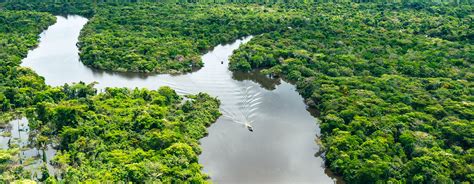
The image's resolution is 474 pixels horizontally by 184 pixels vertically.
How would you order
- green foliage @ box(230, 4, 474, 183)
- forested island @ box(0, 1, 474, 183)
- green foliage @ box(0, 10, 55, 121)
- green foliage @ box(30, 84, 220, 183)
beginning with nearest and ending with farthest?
green foliage @ box(30, 84, 220, 183)
forested island @ box(0, 1, 474, 183)
green foliage @ box(230, 4, 474, 183)
green foliage @ box(0, 10, 55, 121)

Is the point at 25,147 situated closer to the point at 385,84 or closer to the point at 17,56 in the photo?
the point at 17,56

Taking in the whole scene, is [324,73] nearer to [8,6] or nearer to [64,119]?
[64,119]

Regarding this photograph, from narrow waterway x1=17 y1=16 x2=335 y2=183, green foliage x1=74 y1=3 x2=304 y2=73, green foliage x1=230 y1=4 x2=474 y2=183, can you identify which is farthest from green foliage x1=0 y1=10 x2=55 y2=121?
green foliage x1=230 y1=4 x2=474 y2=183

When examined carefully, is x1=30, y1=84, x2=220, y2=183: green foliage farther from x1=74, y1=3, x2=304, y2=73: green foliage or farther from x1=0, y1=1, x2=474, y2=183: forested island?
x1=74, y1=3, x2=304, y2=73: green foliage

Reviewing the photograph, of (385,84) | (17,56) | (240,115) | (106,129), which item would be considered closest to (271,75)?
(240,115)

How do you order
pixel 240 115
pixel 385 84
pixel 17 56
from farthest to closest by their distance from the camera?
pixel 17 56
pixel 385 84
pixel 240 115

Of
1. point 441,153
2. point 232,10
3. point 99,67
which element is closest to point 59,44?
point 99,67
